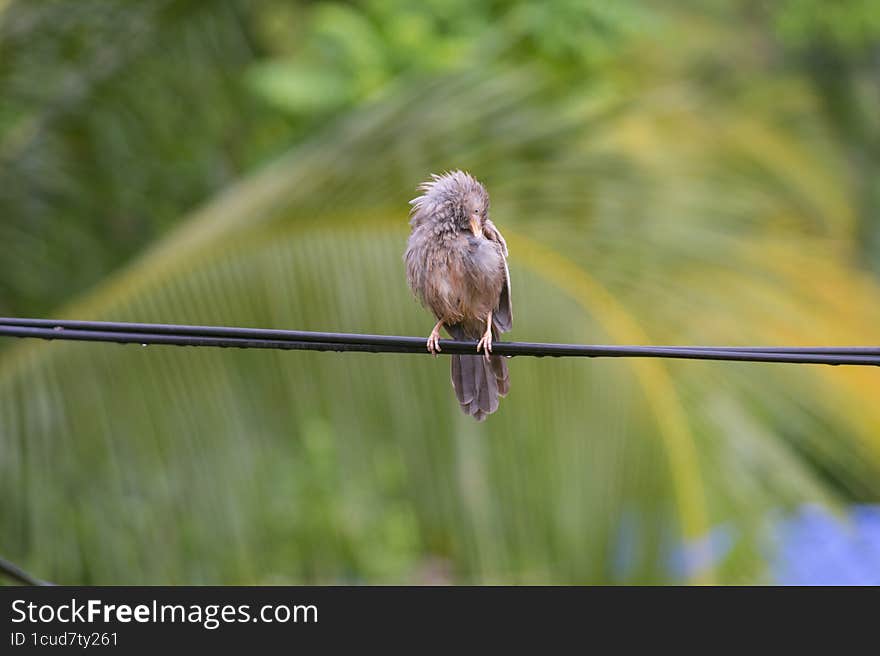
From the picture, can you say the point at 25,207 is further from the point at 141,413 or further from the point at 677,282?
the point at 677,282

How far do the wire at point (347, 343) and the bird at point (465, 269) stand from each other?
1.20m

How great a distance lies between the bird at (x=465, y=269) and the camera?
5.59 m

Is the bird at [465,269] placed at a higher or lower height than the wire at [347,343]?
higher

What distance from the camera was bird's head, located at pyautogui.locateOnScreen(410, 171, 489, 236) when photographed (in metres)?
5.62

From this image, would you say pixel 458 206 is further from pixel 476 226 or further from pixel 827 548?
pixel 827 548

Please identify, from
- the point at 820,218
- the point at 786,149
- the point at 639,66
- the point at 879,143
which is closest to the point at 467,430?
the point at 786,149

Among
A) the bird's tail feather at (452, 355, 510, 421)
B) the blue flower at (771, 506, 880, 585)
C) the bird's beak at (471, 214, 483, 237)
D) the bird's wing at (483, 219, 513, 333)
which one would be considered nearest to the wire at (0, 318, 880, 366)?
the bird's tail feather at (452, 355, 510, 421)

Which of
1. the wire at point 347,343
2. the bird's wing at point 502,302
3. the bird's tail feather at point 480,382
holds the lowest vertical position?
the wire at point 347,343

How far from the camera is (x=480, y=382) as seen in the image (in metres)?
5.60

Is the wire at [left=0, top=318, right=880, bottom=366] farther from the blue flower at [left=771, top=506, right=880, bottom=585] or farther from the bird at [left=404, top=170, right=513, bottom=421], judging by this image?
the blue flower at [left=771, top=506, right=880, bottom=585]

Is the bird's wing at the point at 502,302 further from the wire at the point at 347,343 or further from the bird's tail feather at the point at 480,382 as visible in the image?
the wire at the point at 347,343

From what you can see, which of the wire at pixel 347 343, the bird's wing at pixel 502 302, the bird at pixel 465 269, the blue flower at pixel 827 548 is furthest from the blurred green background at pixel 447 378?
the wire at pixel 347 343

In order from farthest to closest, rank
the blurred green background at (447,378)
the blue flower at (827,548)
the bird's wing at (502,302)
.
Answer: the blue flower at (827,548) < the blurred green background at (447,378) < the bird's wing at (502,302)

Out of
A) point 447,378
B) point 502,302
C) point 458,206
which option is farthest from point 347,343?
point 447,378
